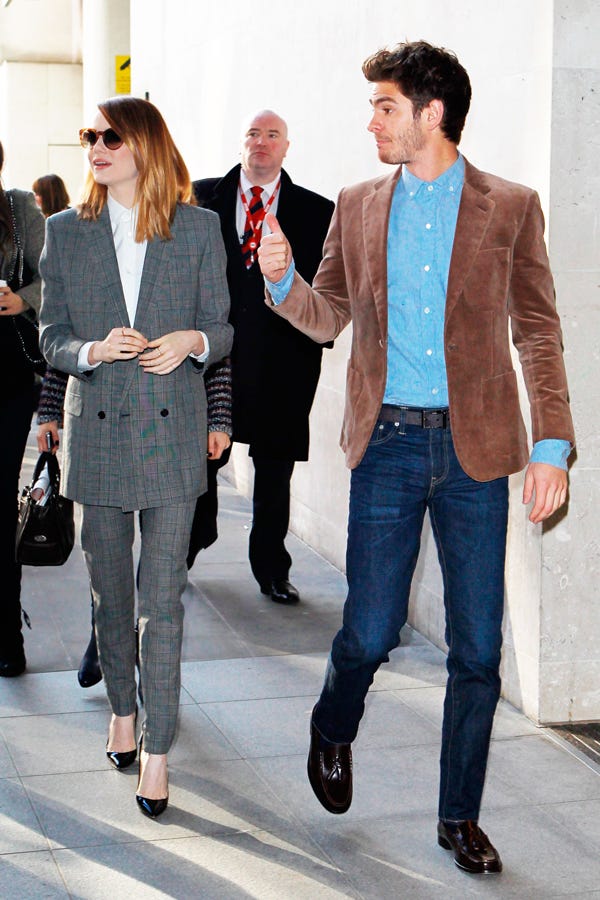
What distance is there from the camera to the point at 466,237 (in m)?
3.61

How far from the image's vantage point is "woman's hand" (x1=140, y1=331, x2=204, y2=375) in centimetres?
396

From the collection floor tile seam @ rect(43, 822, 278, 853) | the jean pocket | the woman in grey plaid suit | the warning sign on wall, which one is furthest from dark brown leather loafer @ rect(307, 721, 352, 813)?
the warning sign on wall

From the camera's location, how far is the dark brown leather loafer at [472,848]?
3.74 metres

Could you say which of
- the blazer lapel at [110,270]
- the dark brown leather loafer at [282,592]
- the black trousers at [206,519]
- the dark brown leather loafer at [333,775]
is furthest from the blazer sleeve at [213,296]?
the dark brown leather loafer at [282,592]

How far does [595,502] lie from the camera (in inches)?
193

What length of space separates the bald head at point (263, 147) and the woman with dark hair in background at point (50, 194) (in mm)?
4229

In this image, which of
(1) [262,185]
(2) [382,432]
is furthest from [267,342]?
(2) [382,432]

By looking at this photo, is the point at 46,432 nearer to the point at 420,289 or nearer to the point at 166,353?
the point at 166,353

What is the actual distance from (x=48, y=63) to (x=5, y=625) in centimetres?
2131

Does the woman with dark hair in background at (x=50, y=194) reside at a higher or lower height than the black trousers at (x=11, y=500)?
higher

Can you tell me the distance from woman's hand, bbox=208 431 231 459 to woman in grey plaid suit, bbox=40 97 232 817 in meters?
0.11

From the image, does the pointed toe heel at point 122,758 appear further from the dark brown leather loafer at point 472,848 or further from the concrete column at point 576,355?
the concrete column at point 576,355

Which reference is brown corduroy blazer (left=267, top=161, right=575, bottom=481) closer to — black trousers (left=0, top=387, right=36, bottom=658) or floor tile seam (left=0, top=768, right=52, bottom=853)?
floor tile seam (left=0, top=768, right=52, bottom=853)

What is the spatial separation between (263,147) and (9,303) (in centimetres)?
176
